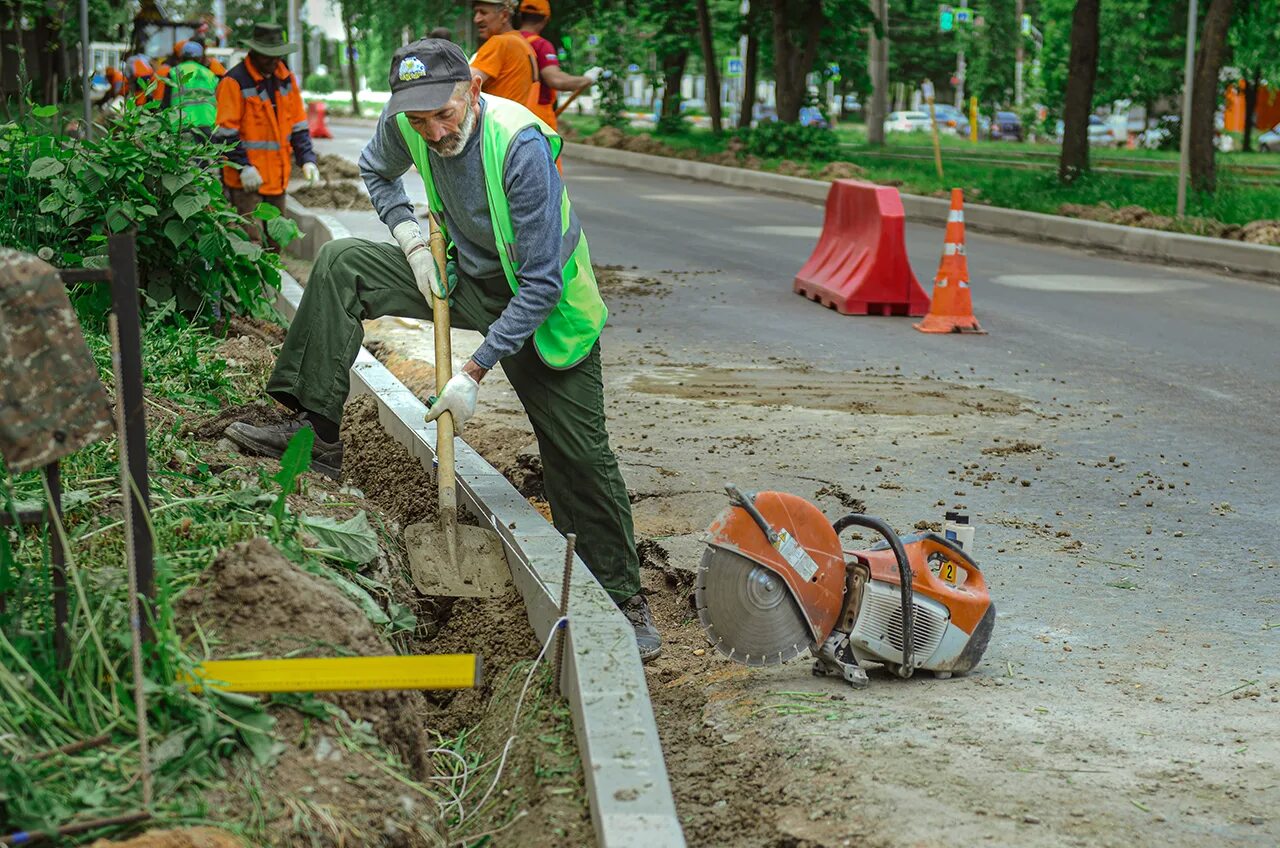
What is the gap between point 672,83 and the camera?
1371 inches

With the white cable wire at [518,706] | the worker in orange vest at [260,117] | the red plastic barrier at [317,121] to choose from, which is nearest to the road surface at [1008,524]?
the white cable wire at [518,706]

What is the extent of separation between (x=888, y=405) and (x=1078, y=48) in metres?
13.4

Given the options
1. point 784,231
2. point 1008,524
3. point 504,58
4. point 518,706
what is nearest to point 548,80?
point 504,58

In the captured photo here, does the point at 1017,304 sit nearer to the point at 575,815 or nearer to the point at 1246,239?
the point at 1246,239

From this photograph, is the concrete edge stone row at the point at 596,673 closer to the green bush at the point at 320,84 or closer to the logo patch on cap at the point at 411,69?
the logo patch on cap at the point at 411,69

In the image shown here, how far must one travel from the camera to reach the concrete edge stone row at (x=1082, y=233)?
1484 cm

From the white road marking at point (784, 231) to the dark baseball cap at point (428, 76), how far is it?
12866 mm

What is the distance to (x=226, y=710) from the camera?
3.13m

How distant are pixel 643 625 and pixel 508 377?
2.84 feet

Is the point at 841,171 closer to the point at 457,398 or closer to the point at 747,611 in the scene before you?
the point at 457,398

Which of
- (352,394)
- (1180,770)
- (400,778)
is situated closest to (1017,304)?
(352,394)

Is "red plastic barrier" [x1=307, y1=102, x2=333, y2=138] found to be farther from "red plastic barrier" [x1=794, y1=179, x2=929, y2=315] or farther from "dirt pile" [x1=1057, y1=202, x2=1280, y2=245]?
"red plastic barrier" [x1=794, y1=179, x2=929, y2=315]

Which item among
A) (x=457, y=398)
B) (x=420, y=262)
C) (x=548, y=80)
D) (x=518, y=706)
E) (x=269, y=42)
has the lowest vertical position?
(x=518, y=706)

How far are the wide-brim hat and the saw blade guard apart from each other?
7214 millimetres
